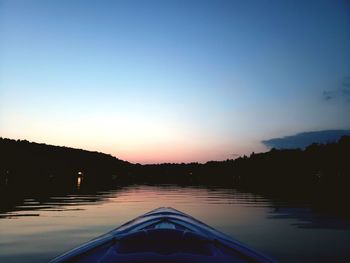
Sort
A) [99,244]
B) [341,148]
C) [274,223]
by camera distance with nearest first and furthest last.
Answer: [99,244] → [274,223] → [341,148]

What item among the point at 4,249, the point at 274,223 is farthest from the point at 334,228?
the point at 4,249

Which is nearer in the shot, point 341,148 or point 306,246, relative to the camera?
point 306,246

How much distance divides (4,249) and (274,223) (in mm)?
16625

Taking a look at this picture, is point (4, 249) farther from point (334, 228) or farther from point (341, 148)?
point (341, 148)

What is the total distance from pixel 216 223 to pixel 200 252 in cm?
1966

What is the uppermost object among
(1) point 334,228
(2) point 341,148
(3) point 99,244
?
(2) point 341,148

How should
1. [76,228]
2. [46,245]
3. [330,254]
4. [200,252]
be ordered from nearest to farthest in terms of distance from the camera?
[200,252]
[330,254]
[46,245]
[76,228]

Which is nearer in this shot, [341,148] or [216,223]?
[216,223]

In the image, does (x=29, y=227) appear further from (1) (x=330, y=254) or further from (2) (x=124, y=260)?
(2) (x=124, y=260)

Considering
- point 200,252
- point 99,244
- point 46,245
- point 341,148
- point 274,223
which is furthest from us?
point 341,148

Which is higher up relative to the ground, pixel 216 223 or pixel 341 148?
pixel 341 148

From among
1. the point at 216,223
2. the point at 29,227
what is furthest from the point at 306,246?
the point at 29,227

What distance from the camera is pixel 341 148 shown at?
160m

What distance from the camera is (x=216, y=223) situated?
2362cm
